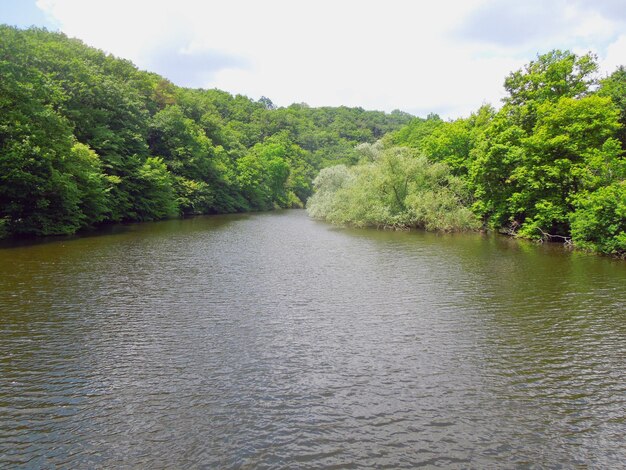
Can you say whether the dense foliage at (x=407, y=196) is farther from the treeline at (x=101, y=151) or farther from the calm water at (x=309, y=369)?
the treeline at (x=101, y=151)

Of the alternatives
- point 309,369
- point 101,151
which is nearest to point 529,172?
point 309,369

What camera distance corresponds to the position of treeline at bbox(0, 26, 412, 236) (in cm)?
2797

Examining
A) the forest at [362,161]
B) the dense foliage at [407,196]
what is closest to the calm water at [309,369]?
the forest at [362,161]

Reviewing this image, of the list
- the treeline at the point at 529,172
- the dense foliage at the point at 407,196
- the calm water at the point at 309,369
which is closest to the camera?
the calm water at the point at 309,369

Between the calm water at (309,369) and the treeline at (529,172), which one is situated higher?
the treeline at (529,172)

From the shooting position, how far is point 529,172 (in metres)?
33.0

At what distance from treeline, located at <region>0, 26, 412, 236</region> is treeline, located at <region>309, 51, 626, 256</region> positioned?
23708 millimetres

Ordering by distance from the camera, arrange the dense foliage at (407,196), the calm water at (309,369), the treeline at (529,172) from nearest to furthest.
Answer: the calm water at (309,369), the treeline at (529,172), the dense foliage at (407,196)

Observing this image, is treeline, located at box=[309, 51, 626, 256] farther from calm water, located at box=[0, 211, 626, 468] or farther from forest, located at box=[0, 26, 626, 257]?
calm water, located at box=[0, 211, 626, 468]

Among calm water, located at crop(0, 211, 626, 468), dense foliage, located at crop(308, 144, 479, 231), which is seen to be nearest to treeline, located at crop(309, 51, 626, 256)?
dense foliage, located at crop(308, 144, 479, 231)

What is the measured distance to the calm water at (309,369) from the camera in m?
6.77

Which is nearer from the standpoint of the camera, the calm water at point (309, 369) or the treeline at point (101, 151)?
the calm water at point (309, 369)

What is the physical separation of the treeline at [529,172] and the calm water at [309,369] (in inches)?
457

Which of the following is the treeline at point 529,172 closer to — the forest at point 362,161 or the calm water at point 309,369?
the forest at point 362,161
